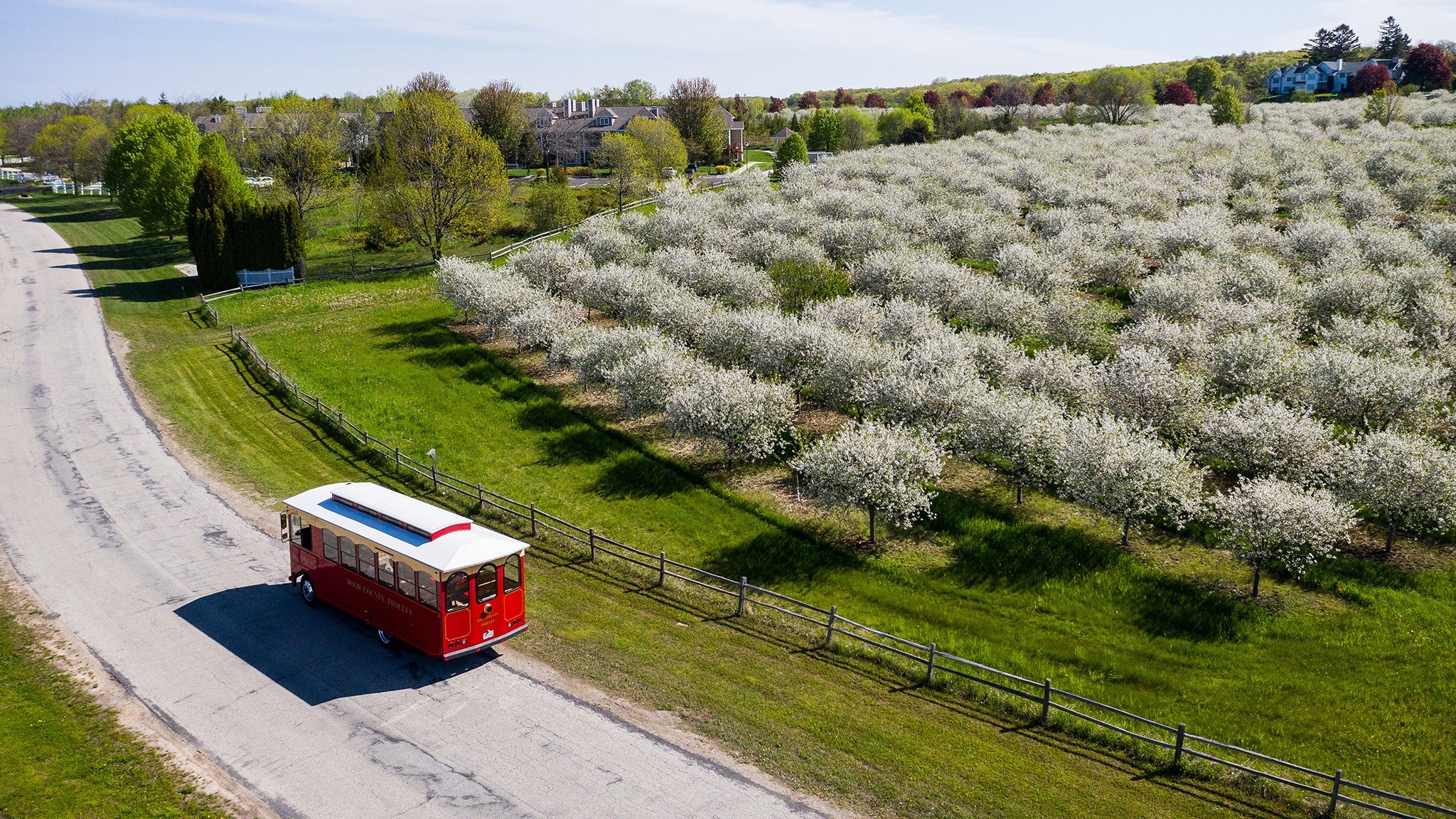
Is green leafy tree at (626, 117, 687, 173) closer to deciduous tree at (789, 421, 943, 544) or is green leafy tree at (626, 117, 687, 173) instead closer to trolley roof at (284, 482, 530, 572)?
deciduous tree at (789, 421, 943, 544)

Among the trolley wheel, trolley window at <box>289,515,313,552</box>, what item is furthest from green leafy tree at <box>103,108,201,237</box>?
the trolley wheel

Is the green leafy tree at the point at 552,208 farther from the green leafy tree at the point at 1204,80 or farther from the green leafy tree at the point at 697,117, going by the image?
the green leafy tree at the point at 1204,80

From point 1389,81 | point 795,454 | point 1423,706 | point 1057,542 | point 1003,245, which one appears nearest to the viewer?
point 1423,706

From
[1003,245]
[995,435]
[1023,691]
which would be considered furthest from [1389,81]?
[1023,691]

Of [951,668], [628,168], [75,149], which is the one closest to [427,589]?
[951,668]

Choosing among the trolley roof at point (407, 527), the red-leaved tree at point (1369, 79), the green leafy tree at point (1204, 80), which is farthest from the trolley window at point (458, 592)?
the green leafy tree at point (1204, 80)

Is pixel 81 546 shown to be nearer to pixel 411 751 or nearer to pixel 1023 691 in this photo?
pixel 411 751
